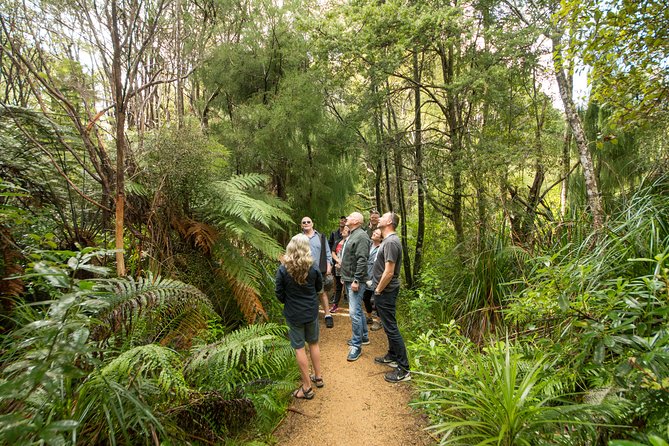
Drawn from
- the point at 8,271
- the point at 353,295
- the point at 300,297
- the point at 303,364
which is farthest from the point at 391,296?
the point at 8,271

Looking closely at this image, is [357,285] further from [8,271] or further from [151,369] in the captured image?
[8,271]

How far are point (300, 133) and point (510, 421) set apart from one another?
542 centimetres

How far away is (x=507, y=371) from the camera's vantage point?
207 centimetres

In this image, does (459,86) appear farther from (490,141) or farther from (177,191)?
(177,191)

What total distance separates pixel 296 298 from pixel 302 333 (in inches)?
15.4

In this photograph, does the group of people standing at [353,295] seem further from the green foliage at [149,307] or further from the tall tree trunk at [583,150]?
the tall tree trunk at [583,150]

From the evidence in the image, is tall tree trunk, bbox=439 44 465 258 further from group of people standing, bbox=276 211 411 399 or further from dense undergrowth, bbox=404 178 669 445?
group of people standing, bbox=276 211 411 399

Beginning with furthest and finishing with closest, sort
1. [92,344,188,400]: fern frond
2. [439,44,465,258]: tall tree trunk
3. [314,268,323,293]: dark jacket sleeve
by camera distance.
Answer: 1. [439,44,465,258]: tall tree trunk
2. [314,268,323,293]: dark jacket sleeve
3. [92,344,188,400]: fern frond

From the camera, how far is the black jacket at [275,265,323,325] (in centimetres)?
325

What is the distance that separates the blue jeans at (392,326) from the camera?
141 inches

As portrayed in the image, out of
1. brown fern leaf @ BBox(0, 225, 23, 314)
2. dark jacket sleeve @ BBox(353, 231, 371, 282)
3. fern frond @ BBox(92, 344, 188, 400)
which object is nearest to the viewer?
fern frond @ BBox(92, 344, 188, 400)

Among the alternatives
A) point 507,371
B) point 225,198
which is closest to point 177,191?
point 225,198

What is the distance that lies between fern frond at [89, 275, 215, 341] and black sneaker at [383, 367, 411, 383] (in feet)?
7.00

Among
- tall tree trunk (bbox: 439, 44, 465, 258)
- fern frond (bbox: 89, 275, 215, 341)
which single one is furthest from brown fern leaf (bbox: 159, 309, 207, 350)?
tall tree trunk (bbox: 439, 44, 465, 258)
